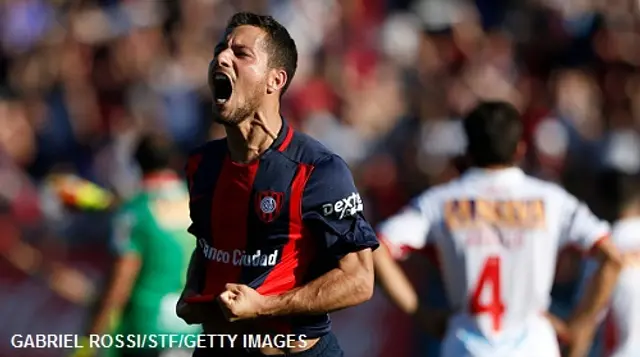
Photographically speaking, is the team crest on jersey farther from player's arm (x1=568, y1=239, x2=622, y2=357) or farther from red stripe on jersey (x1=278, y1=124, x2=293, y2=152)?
player's arm (x1=568, y1=239, x2=622, y2=357)

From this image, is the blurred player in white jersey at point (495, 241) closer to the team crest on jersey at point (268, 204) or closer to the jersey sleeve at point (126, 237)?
the team crest on jersey at point (268, 204)

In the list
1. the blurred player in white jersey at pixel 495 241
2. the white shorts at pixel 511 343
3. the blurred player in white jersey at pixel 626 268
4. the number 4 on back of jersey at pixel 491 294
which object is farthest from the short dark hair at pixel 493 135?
the blurred player in white jersey at pixel 626 268

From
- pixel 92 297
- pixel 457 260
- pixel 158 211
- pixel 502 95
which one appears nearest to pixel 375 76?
pixel 502 95

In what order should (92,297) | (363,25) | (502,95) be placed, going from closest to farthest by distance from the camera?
1. (92,297)
2. (502,95)
3. (363,25)

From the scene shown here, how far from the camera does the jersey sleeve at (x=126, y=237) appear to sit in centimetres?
928

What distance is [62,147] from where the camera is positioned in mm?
14250

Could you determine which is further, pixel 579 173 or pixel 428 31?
pixel 428 31

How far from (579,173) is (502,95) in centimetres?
180

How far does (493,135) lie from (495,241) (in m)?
0.57

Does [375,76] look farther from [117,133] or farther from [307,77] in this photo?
[117,133]

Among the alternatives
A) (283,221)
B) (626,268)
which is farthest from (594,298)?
(283,221)

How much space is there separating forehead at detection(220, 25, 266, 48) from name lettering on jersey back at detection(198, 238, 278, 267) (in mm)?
868

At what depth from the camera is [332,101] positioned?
46.1 ft

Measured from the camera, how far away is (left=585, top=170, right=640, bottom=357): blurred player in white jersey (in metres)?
8.36
